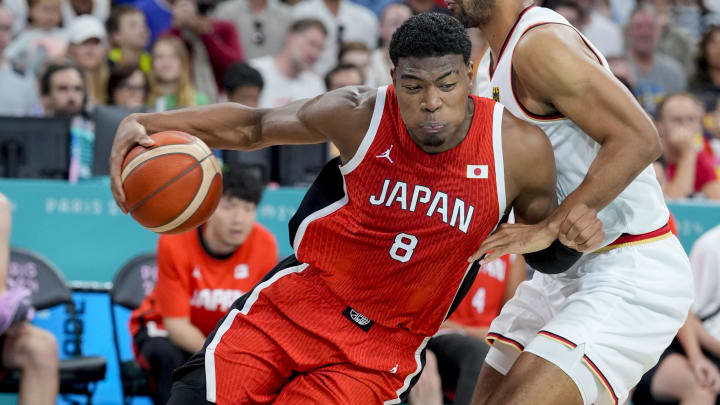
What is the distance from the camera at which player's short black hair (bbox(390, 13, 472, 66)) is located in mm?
3006

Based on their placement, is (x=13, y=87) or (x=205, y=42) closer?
(x=13, y=87)

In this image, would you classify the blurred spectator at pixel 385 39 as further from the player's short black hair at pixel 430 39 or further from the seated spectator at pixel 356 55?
the player's short black hair at pixel 430 39

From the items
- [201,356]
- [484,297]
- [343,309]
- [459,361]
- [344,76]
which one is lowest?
[459,361]

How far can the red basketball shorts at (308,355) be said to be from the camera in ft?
10.6

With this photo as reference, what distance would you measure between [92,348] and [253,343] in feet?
9.67

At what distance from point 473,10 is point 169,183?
1.16 m

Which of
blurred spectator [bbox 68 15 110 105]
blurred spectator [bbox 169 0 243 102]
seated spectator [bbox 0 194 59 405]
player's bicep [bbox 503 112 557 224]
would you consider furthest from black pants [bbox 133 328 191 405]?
blurred spectator [bbox 169 0 243 102]

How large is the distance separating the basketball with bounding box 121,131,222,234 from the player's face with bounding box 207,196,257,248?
6.38 feet

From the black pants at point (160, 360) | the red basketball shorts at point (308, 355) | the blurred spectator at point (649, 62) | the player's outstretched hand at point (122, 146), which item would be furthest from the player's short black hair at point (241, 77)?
the red basketball shorts at point (308, 355)

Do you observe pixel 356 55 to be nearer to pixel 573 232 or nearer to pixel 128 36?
pixel 128 36

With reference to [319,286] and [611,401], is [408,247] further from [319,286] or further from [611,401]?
[611,401]

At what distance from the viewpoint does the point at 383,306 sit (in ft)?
10.7

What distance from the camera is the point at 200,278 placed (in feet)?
17.7

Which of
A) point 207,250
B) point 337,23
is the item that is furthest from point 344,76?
point 207,250
